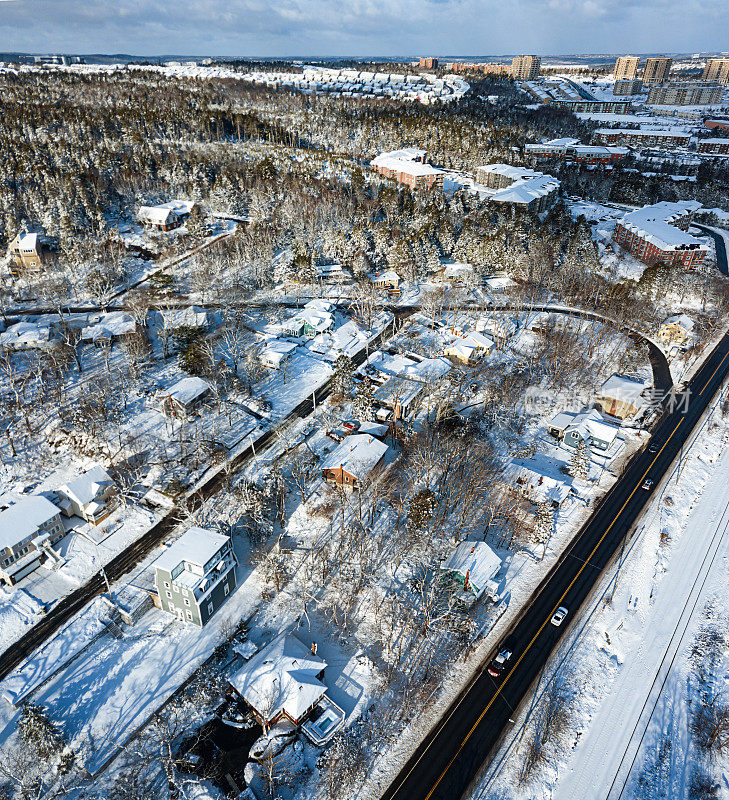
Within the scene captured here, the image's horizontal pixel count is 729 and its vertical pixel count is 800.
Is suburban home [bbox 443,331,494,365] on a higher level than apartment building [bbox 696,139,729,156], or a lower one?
lower

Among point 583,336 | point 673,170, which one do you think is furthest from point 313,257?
point 673,170

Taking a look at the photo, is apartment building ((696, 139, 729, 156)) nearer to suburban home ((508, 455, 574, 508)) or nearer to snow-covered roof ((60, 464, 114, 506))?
suburban home ((508, 455, 574, 508))

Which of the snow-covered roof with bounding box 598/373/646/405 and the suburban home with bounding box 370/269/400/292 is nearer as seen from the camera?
the snow-covered roof with bounding box 598/373/646/405

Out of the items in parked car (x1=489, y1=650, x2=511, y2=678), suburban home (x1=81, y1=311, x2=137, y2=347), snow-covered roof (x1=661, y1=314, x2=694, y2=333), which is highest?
suburban home (x1=81, y1=311, x2=137, y2=347)

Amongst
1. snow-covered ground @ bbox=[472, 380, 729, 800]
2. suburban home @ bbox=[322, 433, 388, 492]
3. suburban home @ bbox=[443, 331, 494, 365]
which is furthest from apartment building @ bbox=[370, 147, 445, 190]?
snow-covered ground @ bbox=[472, 380, 729, 800]

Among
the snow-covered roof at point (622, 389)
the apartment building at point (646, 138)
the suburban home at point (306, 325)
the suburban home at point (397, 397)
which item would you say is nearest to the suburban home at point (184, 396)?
the suburban home at point (306, 325)

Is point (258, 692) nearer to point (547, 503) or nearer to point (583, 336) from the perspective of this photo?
point (547, 503)
